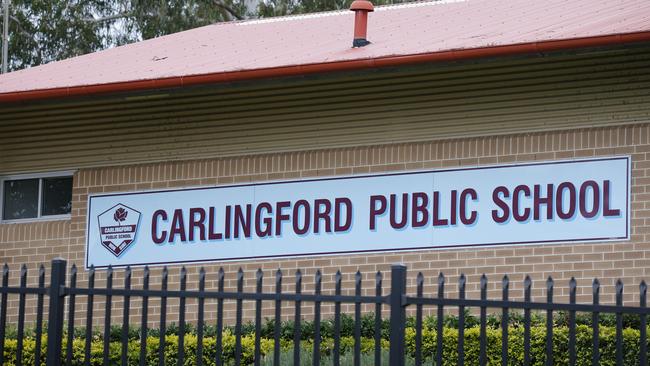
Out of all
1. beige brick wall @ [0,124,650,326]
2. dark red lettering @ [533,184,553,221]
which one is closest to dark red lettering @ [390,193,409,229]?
beige brick wall @ [0,124,650,326]

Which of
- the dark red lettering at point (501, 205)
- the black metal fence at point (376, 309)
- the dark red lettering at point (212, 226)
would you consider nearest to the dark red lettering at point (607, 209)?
the dark red lettering at point (501, 205)

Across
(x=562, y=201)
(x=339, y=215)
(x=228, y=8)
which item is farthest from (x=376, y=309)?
(x=228, y=8)

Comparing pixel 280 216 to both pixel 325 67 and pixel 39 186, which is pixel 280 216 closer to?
pixel 325 67

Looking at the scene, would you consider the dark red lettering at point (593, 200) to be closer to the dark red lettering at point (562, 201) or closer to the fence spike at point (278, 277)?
the dark red lettering at point (562, 201)

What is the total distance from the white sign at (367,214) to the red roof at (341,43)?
53.6 inches

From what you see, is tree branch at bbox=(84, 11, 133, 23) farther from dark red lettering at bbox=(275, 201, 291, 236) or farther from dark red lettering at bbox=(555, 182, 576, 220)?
dark red lettering at bbox=(555, 182, 576, 220)

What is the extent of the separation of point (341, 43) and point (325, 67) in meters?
1.96

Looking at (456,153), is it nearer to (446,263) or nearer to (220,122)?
(446,263)

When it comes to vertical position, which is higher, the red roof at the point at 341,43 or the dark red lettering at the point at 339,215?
the red roof at the point at 341,43

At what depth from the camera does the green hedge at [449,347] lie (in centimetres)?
1188

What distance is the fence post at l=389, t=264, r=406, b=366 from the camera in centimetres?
829

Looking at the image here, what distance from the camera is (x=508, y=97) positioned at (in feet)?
46.4

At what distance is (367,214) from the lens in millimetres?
14508

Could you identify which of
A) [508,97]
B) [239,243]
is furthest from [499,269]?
[239,243]
